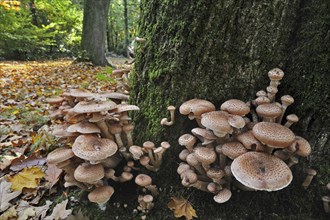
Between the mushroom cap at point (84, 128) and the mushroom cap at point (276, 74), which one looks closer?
the mushroom cap at point (276, 74)

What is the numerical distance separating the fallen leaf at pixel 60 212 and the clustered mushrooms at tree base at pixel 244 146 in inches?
44.3

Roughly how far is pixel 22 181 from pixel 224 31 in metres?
2.66

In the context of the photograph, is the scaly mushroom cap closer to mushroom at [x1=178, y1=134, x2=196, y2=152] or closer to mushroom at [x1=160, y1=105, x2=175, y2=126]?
mushroom at [x1=178, y1=134, x2=196, y2=152]

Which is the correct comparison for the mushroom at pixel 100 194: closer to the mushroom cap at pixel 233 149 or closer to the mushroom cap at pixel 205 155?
the mushroom cap at pixel 205 155

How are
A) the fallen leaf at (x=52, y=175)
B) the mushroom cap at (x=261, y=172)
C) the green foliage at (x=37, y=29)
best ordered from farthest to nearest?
the green foliage at (x=37, y=29)
the fallen leaf at (x=52, y=175)
the mushroom cap at (x=261, y=172)

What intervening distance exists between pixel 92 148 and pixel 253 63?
1.54 metres

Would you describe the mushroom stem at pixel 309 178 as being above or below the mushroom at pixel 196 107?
below

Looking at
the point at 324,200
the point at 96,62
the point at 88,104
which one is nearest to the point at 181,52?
the point at 88,104

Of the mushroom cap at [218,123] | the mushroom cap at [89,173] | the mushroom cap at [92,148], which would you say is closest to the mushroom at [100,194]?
the mushroom cap at [89,173]

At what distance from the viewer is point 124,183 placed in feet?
8.20

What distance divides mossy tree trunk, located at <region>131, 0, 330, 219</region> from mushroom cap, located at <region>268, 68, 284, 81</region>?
0.14 metres

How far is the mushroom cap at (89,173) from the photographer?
6.48 ft

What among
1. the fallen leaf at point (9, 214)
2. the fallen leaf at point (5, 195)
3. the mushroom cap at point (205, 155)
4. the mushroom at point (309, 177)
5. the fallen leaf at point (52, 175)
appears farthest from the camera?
the fallen leaf at point (52, 175)

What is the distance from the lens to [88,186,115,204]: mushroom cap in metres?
2.08
